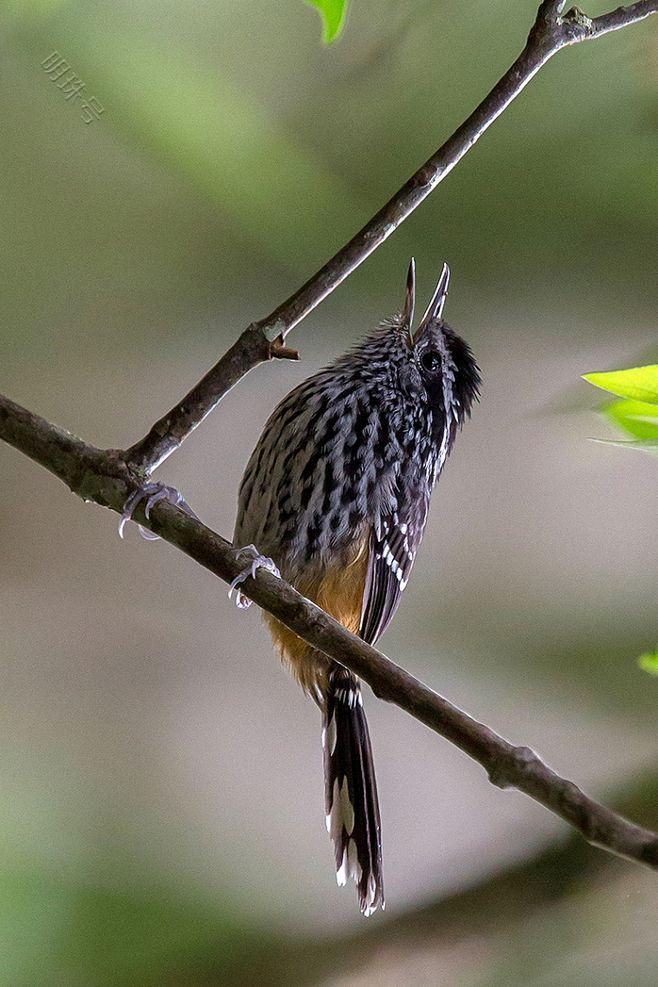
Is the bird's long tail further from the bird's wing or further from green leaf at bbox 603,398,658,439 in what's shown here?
green leaf at bbox 603,398,658,439

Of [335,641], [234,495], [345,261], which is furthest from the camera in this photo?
[234,495]

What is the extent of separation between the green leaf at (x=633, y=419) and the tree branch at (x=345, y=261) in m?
0.30

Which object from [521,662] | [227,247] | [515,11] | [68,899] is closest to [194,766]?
[68,899]

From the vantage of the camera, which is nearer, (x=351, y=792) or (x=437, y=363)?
(x=351, y=792)

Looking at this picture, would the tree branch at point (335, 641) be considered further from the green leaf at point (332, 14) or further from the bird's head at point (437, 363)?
the bird's head at point (437, 363)

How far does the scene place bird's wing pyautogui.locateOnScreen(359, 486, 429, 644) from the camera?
1393 millimetres

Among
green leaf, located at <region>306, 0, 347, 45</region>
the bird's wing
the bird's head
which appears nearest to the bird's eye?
the bird's head

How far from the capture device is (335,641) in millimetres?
844

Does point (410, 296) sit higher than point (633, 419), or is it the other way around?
point (410, 296)

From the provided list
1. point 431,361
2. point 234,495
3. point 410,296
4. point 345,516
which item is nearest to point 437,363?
point 431,361

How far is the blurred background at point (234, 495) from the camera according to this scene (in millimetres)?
1586

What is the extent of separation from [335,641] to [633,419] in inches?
13.2

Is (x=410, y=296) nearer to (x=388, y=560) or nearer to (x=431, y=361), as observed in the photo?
(x=431, y=361)

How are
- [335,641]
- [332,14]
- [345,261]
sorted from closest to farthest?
[332,14] → [335,641] → [345,261]
